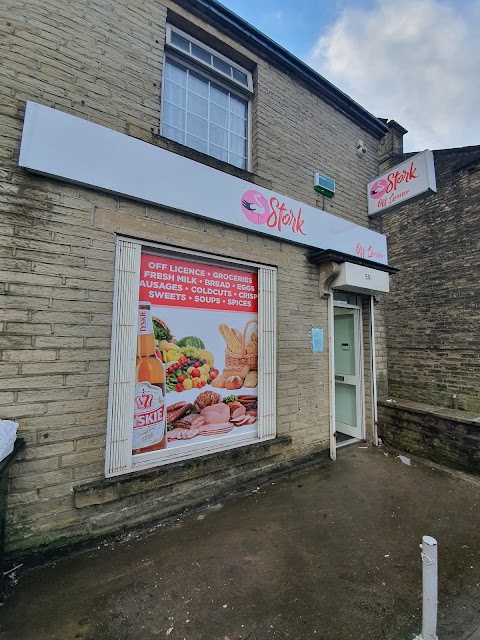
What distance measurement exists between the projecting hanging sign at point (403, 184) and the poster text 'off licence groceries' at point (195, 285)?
329 centimetres

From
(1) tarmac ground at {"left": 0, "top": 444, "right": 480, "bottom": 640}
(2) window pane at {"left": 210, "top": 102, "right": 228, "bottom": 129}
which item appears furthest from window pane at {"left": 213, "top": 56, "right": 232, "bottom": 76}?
(1) tarmac ground at {"left": 0, "top": 444, "right": 480, "bottom": 640}

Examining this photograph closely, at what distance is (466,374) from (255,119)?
827cm

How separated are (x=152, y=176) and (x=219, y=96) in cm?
230

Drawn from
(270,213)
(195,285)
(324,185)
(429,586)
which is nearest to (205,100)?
(270,213)

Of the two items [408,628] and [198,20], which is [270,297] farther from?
[198,20]

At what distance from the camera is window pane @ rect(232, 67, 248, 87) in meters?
4.58

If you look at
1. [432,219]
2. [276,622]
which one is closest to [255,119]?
[276,622]

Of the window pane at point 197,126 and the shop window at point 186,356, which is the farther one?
the window pane at point 197,126

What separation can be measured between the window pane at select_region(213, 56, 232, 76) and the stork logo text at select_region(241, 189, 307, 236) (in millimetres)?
2098

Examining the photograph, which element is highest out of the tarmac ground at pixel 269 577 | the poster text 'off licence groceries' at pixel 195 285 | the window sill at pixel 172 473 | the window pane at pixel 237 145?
the window pane at pixel 237 145

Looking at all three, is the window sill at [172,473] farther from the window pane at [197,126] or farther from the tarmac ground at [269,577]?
the window pane at [197,126]

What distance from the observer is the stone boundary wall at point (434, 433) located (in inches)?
170

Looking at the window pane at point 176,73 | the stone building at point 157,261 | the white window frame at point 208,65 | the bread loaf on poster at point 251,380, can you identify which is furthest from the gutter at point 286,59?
the bread loaf on poster at point 251,380

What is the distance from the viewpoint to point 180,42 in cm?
410
